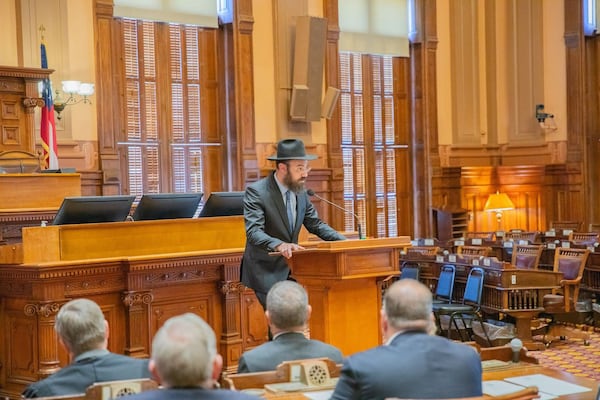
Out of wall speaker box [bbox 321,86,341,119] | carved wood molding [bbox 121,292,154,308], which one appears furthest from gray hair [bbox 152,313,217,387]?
wall speaker box [bbox 321,86,341,119]

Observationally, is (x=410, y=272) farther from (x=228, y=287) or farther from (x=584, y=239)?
(x=584, y=239)

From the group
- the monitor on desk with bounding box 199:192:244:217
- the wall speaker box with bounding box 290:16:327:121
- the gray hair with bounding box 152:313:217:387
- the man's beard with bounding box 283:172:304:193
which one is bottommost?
the gray hair with bounding box 152:313:217:387

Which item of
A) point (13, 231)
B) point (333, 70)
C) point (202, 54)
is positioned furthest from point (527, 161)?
point (13, 231)

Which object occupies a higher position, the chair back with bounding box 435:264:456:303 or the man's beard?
the man's beard

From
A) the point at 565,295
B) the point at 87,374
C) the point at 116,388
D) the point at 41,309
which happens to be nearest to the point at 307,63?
the point at 565,295

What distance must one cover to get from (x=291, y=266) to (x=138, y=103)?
7.61m

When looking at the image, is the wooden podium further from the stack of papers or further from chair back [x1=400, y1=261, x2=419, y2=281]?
chair back [x1=400, y1=261, x2=419, y2=281]

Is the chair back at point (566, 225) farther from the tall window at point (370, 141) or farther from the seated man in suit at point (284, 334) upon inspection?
the seated man in suit at point (284, 334)

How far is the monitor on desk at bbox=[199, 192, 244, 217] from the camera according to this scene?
6.87 meters

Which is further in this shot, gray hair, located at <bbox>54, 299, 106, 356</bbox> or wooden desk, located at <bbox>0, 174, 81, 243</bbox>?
wooden desk, located at <bbox>0, 174, 81, 243</bbox>

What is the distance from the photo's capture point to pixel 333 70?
13.5 m

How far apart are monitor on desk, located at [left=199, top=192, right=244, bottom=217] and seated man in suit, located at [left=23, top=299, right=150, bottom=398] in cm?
386

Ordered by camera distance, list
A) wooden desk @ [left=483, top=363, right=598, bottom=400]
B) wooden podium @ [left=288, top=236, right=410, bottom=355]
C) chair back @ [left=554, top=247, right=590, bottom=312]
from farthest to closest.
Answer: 1. chair back @ [left=554, top=247, right=590, bottom=312]
2. wooden podium @ [left=288, top=236, right=410, bottom=355]
3. wooden desk @ [left=483, top=363, right=598, bottom=400]

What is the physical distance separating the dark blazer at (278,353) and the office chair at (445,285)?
541 centimetres
